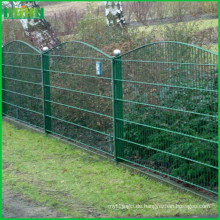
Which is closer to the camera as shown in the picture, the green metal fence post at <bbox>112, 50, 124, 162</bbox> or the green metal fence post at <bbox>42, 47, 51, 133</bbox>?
the green metal fence post at <bbox>112, 50, 124, 162</bbox>

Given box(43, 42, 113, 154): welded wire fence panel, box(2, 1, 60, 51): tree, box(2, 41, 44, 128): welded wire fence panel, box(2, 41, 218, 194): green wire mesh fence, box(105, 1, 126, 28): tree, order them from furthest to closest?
box(2, 1, 60, 51): tree → box(105, 1, 126, 28): tree → box(2, 41, 44, 128): welded wire fence panel → box(43, 42, 113, 154): welded wire fence panel → box(2, 41, 218, 194): green wire mesh fence

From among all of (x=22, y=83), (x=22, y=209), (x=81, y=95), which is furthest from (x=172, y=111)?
(x=22, y=83)

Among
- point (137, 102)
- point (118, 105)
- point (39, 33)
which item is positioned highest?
point (39, 33)

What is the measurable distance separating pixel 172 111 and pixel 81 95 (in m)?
2.63

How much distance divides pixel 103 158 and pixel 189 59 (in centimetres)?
273

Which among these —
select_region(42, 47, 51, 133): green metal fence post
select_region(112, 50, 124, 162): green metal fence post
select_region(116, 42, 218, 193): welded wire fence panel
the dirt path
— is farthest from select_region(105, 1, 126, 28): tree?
the dirt path

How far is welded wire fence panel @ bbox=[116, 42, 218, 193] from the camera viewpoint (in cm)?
627

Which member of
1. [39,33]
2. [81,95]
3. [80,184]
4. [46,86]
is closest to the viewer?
[80,184]

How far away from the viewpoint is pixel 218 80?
6.00 m

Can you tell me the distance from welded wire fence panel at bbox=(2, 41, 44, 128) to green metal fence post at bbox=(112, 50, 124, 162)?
2.81 m

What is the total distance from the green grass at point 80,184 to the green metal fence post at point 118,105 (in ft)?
1.25

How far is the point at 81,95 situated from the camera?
29.6ft

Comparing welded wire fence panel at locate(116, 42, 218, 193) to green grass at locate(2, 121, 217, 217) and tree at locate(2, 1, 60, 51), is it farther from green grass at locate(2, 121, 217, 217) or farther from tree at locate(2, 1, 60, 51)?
tree at locate(2, 1, 60, 51)

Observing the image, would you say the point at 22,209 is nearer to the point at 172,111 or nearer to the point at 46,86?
the point at 172,111
